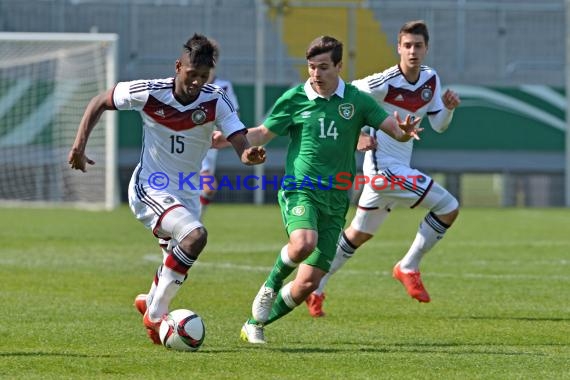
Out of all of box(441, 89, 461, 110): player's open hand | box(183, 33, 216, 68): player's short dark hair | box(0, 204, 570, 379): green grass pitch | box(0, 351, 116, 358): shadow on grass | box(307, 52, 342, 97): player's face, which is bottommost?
box(0, 204, 570, 379): green grass pitch

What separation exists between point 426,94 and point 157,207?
11.3 feet

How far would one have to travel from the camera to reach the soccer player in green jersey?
26.4 ft

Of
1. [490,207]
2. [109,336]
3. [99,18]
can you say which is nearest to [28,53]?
[99,18]

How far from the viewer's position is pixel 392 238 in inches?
710

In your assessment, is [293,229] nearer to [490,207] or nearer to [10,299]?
[10,299]

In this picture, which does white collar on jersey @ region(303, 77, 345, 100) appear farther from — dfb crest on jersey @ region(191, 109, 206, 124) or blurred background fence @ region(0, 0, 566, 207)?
blurred background fence @ region(0, 0, 566, 207)

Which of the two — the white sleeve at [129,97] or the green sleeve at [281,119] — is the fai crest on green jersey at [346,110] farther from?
the white sleeve at [129,97]

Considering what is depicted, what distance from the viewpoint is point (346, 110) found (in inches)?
324

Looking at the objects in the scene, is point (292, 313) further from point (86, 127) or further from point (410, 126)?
point (86, 127)

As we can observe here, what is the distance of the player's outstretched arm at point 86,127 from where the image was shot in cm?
773

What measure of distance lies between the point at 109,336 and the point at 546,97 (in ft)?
66.1

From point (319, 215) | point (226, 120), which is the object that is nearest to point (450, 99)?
point (319, 215)

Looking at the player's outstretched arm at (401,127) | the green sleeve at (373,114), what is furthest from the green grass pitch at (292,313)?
the green sleeve at (373,114)

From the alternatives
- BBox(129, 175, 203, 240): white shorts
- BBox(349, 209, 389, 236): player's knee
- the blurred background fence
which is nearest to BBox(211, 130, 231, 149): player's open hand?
BBox(129, 175, 203, 240): white shorts
